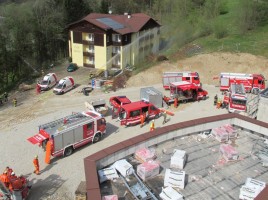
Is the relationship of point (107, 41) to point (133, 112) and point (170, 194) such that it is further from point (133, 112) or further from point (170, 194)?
point (170, 194)

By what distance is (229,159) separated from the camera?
1203 cm

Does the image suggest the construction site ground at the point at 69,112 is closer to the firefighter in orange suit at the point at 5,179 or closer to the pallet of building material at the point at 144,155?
the firefighter in orange suit at the point at 5,179

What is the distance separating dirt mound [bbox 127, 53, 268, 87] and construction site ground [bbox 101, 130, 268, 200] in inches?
993

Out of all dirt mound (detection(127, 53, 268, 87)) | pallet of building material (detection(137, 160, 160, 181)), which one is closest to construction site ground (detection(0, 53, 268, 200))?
dirt mound (detection(127, 53, 268, 87))

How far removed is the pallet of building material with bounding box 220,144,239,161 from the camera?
12.0 m

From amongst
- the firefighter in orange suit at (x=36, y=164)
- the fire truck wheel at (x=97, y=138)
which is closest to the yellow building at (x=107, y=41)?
the fire truck wheel at (x=97, y=138)

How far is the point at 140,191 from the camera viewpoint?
10.1 meters

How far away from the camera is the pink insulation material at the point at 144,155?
11773 millimetres

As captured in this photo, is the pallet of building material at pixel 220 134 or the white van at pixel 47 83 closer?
the pallet of building material at pixel 220 134

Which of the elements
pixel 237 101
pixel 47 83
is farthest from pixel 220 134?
pixel 47 83

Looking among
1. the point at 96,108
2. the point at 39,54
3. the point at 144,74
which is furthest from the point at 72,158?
the point at 39,54

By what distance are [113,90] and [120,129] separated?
33.3 feet

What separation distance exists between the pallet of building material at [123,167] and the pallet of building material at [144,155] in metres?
0.77

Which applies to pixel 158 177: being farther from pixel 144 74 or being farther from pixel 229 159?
pixel 144 74
